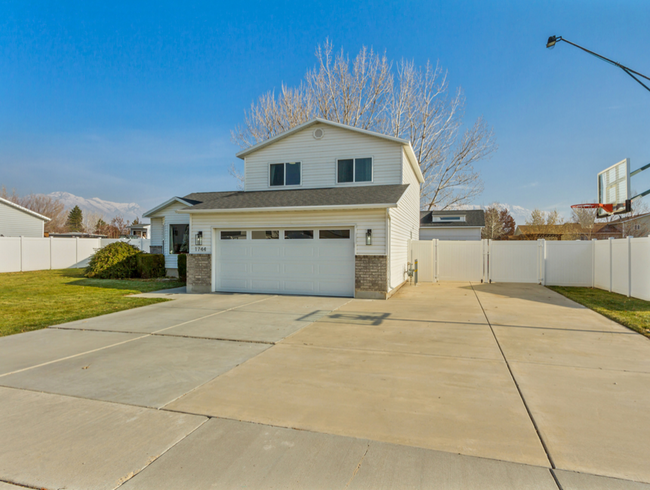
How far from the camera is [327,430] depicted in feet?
11.0

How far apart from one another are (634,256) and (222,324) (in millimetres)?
11981

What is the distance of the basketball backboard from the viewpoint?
10.3 metres

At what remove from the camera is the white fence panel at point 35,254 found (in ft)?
71.3

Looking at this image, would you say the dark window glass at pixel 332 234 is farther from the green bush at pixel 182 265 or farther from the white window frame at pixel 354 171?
the green bush at pixel 182 265

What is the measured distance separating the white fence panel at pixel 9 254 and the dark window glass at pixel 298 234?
62.2ft

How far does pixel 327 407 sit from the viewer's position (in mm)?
3830

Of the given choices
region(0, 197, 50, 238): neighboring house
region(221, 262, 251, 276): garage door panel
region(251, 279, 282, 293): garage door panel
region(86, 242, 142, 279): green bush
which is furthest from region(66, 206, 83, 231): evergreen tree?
region(251, 279, 282, 293): garage door panel

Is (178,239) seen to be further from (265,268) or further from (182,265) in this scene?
(265,268)

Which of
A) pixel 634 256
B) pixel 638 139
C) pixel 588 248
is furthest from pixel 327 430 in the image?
pixel 638 139

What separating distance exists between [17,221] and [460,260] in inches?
1192

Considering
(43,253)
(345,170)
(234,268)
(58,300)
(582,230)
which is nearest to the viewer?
(58,300)

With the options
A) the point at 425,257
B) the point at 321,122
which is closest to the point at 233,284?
the point at 321,122

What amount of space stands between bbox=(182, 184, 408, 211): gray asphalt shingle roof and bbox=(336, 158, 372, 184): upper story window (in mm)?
522

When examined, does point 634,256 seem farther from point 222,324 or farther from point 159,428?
point 159,428
